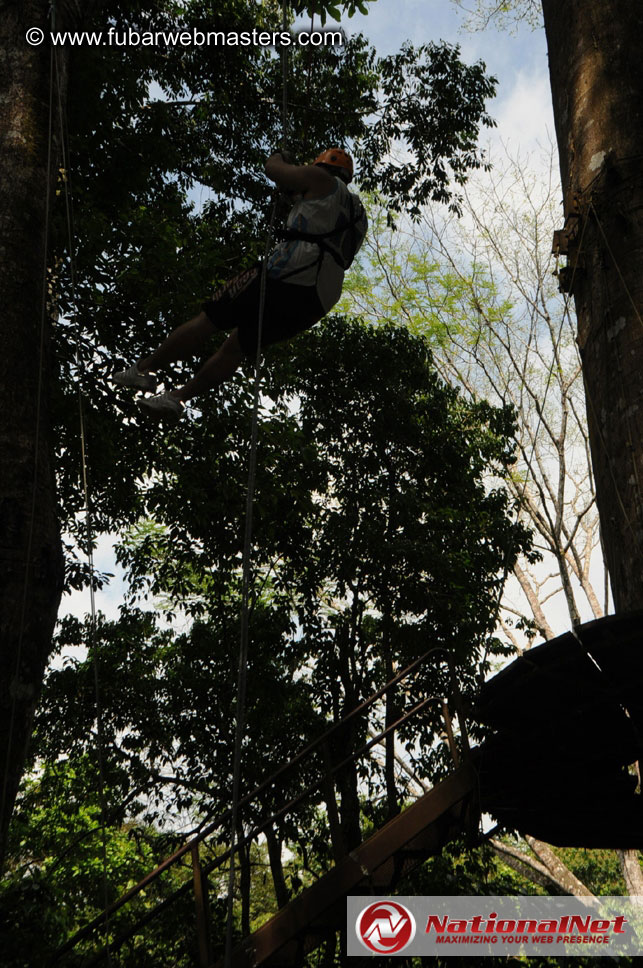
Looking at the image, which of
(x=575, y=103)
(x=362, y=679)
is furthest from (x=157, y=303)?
(x=362, y=679)

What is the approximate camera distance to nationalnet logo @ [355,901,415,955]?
451 cm

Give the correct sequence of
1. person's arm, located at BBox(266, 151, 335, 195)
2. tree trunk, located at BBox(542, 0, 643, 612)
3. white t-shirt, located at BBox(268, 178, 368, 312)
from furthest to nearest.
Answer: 1. white t-shirt, located at BBox(268, 178, 368, 312)
2. person's arm, located at BBox(266, 151, 335, 195)
3. tree trunk, located at BBox(542, 0, 643, 612)

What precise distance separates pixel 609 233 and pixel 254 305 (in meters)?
1.48

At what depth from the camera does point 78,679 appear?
892 centimetres

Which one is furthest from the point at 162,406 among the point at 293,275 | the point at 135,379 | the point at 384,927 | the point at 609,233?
the point at 384,927

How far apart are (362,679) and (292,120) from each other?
667 cm

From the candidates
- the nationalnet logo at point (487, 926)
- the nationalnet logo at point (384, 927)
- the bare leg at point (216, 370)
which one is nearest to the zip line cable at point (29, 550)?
the bare leg at point (216, 370)

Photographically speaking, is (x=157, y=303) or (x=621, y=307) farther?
(x=157, y=303)

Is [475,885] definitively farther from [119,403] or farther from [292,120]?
[292,120]

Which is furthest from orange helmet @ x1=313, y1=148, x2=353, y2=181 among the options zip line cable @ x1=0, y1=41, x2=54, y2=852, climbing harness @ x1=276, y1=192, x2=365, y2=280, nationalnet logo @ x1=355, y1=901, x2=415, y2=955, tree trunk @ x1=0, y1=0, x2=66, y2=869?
nationalnet logo @ x1=355, y1=901, x2=415, y2=955

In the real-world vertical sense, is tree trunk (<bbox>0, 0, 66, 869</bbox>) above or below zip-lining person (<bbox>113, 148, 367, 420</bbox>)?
below

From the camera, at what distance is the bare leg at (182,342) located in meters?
3.34

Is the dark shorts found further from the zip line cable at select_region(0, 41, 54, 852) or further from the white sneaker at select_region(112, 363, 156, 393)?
the zip line cable at select_region(0, 41, 54, 852)

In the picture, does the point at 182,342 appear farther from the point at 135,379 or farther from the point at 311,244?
the point at 311,244
